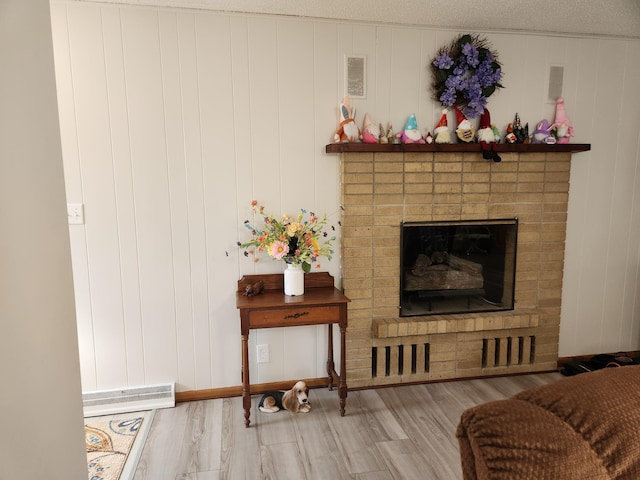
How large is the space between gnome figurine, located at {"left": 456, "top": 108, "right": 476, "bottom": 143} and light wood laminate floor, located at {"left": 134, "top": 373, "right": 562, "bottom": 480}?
1.68m

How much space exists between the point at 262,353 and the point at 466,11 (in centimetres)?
246

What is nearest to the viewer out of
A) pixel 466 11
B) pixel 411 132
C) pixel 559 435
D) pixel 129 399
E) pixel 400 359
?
pixel 559 435

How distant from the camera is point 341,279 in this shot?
9.57 ft

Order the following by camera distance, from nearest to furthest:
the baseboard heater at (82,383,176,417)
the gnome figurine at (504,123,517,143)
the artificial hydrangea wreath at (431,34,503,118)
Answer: the baseboard heater at (82,383,176,417) → the artificial hydrangea wreath at (431,34,503,118) → the gnome figurine at (504,123,517,143)

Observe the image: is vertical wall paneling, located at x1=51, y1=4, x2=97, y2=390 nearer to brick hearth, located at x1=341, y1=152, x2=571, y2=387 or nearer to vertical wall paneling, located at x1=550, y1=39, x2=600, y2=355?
brick hearth, located at x1=341, y1=152, x2=571, y2=387

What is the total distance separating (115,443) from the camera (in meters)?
2.36

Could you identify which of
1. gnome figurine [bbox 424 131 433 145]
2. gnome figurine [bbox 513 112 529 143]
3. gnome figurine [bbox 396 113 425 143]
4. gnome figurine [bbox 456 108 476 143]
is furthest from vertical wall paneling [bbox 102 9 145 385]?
gnome figurine [bbox 513 112 529 143]

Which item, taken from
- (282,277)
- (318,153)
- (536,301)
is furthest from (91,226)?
(536,301)

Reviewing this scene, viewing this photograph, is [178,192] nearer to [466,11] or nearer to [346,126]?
[346,126]

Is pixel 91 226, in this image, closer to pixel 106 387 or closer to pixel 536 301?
pixel 106 387

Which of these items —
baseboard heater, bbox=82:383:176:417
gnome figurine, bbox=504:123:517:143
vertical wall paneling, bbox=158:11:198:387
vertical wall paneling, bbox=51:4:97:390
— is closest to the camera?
vertical wall paneling, bbox=51:4:97:390

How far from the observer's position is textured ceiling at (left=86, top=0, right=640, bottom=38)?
8.13ft

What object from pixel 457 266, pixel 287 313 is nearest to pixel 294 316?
pixel 287 313

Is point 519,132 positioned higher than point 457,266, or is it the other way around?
point 519,132
